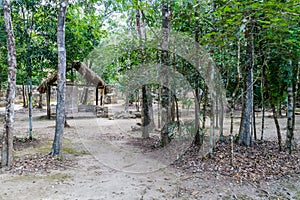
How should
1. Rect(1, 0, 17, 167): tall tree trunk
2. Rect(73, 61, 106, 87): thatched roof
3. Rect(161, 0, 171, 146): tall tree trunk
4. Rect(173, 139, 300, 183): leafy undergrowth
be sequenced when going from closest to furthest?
Rect(173, 139, 300, 183): leafy undergrowth → Rect(1, 0, 17, 167): tall tree trunk → Rect(161, 0, 171, 146): tall tree trunk → Rect(73, 61, 106, 87): thatched roof

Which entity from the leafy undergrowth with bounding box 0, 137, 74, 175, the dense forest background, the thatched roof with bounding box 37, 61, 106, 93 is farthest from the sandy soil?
the thatched roof with bounding box 37, 61, 106, 93

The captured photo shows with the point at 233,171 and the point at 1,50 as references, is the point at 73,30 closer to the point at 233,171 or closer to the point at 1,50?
the point at 1,50

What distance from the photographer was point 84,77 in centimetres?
1199

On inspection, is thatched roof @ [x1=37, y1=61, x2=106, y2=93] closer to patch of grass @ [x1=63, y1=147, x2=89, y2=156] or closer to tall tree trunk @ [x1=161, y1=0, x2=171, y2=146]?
patch of grass @ [x1=63, y1=147, x2=89, y2=156]

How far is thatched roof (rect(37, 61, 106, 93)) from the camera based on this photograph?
11.1 metres

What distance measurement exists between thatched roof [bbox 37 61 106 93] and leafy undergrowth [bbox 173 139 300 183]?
308 inches

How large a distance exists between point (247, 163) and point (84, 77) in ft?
31.8

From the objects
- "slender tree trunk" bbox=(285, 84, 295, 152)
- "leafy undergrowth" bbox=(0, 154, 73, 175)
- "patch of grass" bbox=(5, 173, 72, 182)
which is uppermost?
"slender tree trunk" bbox=(285, 84, 295, 152)

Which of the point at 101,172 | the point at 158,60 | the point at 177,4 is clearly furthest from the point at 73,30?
the point at 101,172

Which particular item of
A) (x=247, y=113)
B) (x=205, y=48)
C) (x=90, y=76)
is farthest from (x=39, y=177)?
(x=90, y=76)

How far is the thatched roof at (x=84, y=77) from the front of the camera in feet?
36.5

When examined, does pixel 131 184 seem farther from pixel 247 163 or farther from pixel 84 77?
pixel 84 77

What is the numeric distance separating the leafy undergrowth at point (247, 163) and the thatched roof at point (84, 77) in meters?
7.82

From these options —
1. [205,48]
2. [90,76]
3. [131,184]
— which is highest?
[90,76]
